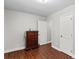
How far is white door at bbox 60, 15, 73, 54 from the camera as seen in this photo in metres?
2.93

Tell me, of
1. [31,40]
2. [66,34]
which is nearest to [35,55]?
[31,40]

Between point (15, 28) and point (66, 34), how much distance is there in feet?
10.0

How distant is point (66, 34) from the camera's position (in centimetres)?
317

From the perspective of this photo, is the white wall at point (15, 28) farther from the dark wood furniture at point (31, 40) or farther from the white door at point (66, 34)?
the white door at point (66, 34)

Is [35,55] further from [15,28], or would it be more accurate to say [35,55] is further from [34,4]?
[34,4]

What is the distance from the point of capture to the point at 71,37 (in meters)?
2.88

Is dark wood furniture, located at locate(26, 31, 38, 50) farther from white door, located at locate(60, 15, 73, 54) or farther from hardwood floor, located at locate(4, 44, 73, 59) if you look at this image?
white door, located at locate(60, 15, 73, 54)

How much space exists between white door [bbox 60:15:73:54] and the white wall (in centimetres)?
226

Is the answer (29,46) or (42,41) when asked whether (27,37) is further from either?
(42,41)

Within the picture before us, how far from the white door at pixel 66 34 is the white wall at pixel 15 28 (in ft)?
7.42

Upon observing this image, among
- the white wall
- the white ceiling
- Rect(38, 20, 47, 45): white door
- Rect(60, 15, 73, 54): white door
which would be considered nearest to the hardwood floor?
Rect(60, 15, 73, 54): white door

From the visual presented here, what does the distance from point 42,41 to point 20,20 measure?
248 centimetres

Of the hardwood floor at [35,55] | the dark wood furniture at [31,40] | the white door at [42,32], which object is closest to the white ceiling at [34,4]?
the dark wood furniture at [31,40]

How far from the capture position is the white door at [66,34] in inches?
115
